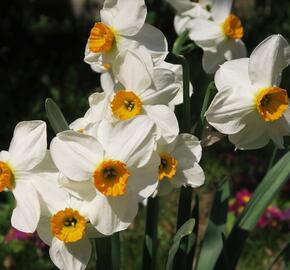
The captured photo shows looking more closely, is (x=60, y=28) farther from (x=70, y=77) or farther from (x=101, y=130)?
(x=101, y=130)

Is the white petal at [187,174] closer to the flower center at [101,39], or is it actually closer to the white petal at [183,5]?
the flower center at [101,39]

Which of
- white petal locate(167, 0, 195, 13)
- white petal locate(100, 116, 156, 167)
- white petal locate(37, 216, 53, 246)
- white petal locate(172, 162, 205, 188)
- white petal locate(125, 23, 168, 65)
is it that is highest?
white petal locate(125, 23, 168, 65)

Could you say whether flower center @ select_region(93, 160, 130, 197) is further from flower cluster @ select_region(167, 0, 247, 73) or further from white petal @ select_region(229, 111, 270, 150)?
flower cluster @ select_region(167, 0, 247, 73)

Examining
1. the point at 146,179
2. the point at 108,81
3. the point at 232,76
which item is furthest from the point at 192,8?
the point at 146,179

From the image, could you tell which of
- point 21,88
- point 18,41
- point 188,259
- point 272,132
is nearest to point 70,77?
point 21,88

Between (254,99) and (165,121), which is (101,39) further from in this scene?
(254,99)

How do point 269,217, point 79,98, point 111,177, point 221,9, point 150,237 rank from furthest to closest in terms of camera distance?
point 79,98 < point 269,217 < point 221,9 < point 150,237 < point 111,177

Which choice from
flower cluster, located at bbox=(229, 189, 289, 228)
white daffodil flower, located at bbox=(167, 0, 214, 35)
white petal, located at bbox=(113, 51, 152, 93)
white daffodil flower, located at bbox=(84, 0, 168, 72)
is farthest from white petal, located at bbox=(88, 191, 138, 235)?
flower cluster, located at bbox=(229, 189, 289, 228)
